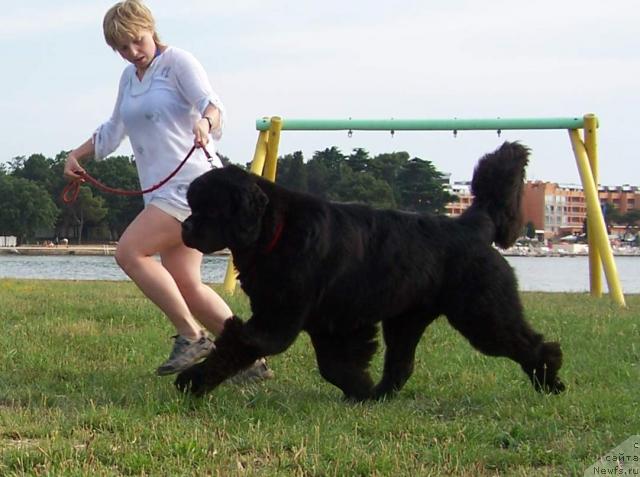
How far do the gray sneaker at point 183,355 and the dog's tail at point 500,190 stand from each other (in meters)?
1.73

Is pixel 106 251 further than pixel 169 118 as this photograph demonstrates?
Yes

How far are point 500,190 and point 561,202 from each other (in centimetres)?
1466

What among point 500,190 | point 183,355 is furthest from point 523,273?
point 183,355

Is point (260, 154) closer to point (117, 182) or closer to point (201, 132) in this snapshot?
point (201, 132)

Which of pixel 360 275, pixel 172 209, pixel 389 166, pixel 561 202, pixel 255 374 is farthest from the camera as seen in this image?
pixel 561 202

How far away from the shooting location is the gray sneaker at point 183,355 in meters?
5.45

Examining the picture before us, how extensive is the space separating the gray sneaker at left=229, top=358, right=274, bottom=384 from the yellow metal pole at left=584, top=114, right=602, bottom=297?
21.9 feet

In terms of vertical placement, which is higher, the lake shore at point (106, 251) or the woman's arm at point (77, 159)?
the woman's arm at point (77, 159)

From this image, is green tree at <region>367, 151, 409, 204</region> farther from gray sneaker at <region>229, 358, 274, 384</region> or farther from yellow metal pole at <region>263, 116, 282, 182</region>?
gray sneaker at <region>229, 358, 274, 384</region>

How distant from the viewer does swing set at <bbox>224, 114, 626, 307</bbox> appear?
35.9ft

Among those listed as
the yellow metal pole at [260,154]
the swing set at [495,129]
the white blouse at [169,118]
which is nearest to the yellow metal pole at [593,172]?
the swing set at [495,129]

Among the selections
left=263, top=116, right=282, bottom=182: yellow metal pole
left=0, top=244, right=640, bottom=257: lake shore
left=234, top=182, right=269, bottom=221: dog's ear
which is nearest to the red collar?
left=234, top=182, right=269, bottom=221: dog's ear

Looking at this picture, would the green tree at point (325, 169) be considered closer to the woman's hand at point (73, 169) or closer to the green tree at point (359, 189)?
the green tree at point (359, 189)

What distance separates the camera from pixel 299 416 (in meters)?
4.42
